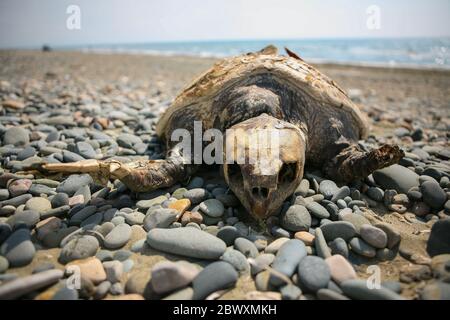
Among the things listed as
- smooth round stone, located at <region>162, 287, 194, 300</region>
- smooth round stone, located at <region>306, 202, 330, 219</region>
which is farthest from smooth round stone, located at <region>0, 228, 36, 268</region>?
smooth round stone, located at <region>306, 202, 330, 219</region>

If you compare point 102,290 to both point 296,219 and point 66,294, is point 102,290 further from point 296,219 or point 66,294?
point 296,219

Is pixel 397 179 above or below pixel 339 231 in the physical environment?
above

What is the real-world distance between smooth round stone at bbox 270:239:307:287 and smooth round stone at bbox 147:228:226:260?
32 cm

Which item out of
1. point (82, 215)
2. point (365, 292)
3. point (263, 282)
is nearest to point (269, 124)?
point (263, 282)

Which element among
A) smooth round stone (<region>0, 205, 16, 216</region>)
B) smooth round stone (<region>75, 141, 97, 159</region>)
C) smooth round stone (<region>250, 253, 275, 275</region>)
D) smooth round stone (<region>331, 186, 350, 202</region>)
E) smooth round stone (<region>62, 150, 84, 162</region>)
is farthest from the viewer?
smooth round stone (<region>75, 141, 97, 159</region>)

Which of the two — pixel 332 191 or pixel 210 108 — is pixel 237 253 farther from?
pixel 210 108

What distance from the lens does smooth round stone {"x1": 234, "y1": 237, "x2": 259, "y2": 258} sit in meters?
1.66

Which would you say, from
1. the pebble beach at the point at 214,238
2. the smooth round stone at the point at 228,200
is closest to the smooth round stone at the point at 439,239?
the pebble beach at the point at 214,238

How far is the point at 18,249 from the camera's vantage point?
1.60 meters

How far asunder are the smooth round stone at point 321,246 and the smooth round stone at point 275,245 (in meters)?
0.19

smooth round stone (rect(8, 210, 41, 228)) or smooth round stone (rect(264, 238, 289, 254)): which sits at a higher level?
smooth round stone (rect(8, 210, 41, 228))

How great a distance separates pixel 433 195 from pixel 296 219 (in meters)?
1.24

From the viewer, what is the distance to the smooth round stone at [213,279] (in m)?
1.41

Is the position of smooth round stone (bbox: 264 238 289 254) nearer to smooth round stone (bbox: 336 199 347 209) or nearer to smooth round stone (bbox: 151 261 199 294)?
smooth round stone (bbox: 151 261 199 294)
